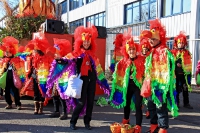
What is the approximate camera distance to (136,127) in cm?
545

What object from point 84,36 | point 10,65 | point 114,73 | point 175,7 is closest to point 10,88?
point 10,65

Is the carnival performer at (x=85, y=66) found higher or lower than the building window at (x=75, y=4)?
lower

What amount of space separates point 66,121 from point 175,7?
39.6ft

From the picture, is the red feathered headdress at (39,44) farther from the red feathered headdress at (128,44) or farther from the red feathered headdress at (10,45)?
the red feathered headdress at (128,44)

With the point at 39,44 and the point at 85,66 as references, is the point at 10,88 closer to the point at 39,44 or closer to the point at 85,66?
the point at 39,44

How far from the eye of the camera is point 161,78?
504 centimetres

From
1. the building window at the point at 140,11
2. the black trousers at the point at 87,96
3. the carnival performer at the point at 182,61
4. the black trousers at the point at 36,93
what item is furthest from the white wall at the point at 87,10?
the black trousers at the point at 87,96

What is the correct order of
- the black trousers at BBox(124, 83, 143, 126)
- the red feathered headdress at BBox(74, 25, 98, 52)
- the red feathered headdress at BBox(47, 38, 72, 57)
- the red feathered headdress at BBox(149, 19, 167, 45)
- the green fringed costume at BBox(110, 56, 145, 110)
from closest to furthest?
the red feathered headdress at BBox(149, 19, 167, 45), the black trousers at BBox(124, 83, 143, 126), the green fringed costume at BBox(110, 56, 145, 110), the red feathered headdress at BBox(74, 25, 98, 52), the red feathered headdress at BBox(47, 38, 72, 57)

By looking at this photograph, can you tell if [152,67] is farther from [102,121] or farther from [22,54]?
[22,54]

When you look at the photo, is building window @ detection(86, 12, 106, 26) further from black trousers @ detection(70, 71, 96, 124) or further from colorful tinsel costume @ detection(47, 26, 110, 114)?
black trousers @ detection(70, 71, 96, 124)

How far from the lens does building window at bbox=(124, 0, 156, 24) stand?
1847 cm

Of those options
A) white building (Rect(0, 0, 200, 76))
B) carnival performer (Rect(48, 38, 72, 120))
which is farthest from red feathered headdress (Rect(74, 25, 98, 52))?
white building (Rect(0, 0, 200, 76))

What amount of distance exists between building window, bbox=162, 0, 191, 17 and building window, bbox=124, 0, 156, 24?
109 cm

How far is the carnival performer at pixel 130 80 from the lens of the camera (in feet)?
18.4
